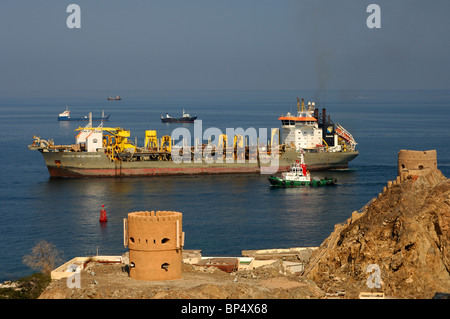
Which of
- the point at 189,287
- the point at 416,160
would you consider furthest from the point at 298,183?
the point at 189,287

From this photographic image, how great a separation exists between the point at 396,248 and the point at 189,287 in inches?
355

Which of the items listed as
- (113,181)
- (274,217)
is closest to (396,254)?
(274,217)

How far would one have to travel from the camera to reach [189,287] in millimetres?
22531

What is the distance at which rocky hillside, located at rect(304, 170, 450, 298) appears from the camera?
2666 cm

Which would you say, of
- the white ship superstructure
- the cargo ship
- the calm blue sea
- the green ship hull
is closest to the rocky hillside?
the calm blue sea

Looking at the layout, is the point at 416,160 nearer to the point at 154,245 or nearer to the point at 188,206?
the point at 154,245

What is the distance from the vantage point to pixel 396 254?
2781cm

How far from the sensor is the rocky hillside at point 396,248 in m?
26.7

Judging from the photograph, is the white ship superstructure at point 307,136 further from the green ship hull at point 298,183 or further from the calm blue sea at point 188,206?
the green ship hull at point 298,183

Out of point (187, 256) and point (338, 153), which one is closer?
point (187, 256)

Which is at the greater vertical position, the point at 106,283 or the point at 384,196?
the point at 384,196

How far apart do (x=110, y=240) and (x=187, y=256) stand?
40.9ft

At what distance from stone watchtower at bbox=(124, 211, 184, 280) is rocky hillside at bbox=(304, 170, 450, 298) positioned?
5.50 m
